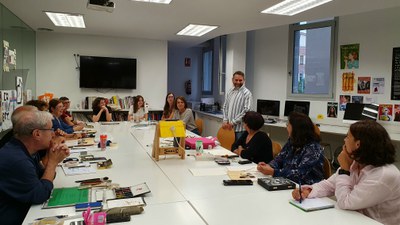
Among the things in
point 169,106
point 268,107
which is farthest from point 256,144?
point 268,107

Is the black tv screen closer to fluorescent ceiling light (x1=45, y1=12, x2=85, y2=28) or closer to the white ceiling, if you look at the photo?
the white ceiling

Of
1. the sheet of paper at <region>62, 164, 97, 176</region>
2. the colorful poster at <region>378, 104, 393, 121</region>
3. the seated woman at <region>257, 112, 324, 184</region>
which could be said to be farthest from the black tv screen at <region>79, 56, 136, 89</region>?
the seated woman at <region>257, 112, 324, 184</region>

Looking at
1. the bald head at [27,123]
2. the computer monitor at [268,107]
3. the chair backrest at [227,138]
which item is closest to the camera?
the bald head at [27,123]

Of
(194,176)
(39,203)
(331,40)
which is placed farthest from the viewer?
(331,40)

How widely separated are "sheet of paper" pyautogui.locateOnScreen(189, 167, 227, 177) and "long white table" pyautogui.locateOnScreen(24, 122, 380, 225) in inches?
1.9

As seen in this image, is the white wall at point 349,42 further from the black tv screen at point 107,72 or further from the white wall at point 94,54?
the black tv screen at point 107,72

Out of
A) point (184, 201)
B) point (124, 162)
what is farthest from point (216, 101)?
point (184, 201)

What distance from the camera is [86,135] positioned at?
13.0 ft

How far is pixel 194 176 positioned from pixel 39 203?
3.36 feet

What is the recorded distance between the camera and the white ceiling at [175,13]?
3.91 m

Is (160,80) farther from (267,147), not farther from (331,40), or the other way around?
(267,147)

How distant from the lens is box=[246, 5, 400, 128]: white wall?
4.86 m

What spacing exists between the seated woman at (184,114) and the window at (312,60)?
2.24 meters

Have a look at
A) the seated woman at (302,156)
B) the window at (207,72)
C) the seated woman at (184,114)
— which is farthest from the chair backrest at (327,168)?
the window at (207,72)
